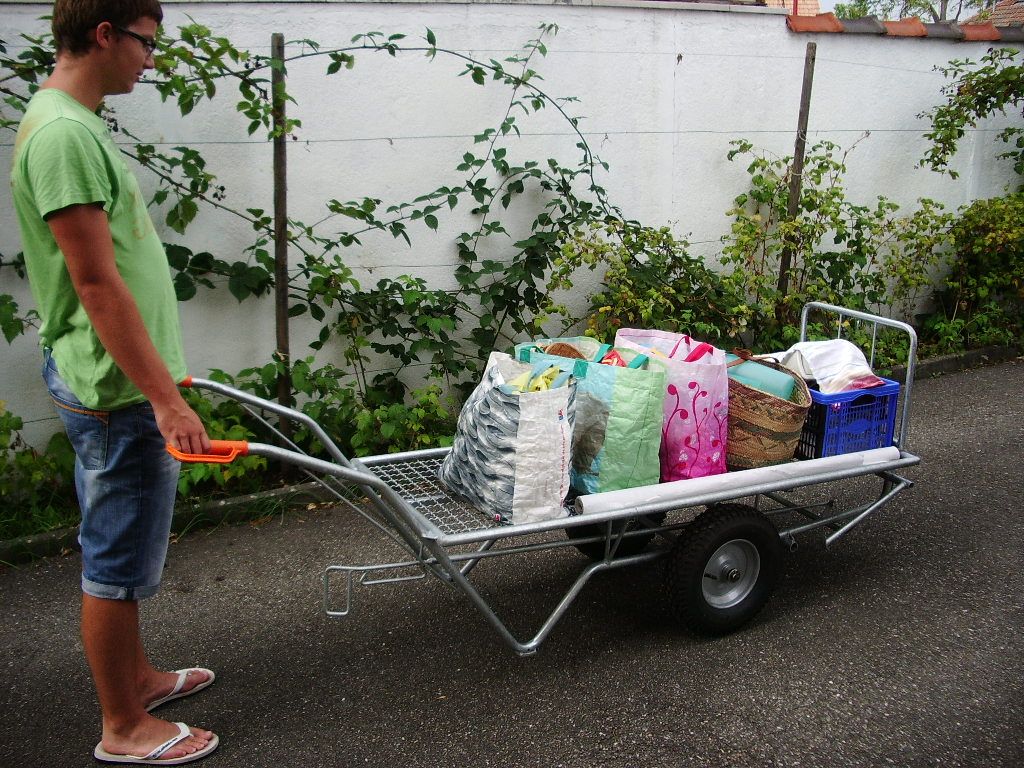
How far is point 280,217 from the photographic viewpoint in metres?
4.18

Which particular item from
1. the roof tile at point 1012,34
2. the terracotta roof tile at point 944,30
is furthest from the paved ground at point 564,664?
the roof tile at point 1012,34

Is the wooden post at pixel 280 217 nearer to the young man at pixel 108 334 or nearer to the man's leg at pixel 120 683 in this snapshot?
the young man at pixel 108 334

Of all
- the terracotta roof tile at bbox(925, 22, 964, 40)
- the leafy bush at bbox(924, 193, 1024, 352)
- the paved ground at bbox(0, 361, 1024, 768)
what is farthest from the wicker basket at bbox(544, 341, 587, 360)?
the terracotta roof tile at bbox(925, 22, 964, 40)

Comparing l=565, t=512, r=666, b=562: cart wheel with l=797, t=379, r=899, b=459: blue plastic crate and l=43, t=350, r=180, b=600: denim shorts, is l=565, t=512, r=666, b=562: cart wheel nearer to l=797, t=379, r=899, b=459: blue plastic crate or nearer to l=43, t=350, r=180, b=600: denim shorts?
l=797, t=379, r=899, b=459: blue plastic crate

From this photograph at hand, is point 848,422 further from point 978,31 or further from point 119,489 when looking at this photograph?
point 978,31

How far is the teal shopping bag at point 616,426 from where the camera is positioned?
109 inches

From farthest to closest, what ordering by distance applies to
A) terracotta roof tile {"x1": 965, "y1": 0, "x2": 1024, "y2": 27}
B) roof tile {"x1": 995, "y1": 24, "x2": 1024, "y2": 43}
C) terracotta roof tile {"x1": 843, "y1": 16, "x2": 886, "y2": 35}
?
terracotta roof tile {"x1": 965, "y1": 0, "x2": 1024, "y2": 27} → roof tile {"x1": 995, "y1": 24, "x2": 1024, "y2": 43} → terracotta roof tile {"x1": 843, "y1": 16, "x2": 886, "y2": 35}

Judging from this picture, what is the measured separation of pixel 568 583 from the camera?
3.49m

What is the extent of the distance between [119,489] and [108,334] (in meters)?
0.47

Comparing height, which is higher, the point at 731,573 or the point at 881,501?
the point at 881,501

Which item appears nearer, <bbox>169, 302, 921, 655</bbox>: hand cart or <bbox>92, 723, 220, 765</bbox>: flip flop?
<bbox>92, 723, 220, 765</bbox>: flip flop

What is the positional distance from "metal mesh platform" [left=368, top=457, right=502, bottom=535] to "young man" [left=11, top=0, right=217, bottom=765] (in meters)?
0.80

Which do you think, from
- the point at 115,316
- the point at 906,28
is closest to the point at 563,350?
the point at 115,316

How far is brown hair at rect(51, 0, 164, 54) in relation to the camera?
6.77 feet
